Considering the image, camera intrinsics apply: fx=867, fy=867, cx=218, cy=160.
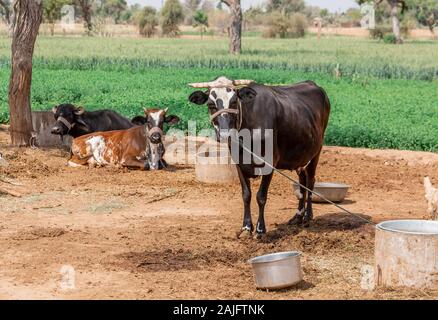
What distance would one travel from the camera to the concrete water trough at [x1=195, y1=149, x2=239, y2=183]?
12914 millimetres

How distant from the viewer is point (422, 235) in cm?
725

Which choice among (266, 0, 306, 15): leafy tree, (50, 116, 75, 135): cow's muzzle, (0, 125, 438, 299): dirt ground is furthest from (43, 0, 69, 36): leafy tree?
(0, 125, 438, 299): dirt ground

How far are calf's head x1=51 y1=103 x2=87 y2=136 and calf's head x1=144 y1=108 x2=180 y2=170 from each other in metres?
2.07

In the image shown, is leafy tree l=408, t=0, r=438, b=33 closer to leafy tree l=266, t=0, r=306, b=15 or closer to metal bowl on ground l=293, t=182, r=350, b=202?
leafy tree l=266, t=0, r=306, b=15

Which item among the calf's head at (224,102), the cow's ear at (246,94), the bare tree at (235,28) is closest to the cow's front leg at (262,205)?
the calf's head at (224,102)

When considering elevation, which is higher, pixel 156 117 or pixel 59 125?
pixel 156 117

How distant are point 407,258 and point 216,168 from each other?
19.3 feet

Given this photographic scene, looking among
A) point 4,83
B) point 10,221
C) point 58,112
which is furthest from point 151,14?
point 10,221

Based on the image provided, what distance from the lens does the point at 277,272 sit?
7395 millimetres

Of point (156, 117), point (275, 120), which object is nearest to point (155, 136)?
point (156, 117)

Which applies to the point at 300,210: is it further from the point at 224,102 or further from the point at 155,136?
the point at 155,136

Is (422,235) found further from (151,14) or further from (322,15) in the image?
(322,15)

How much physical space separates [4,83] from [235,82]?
1870 centimetres

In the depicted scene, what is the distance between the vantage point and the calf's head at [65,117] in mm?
15562
